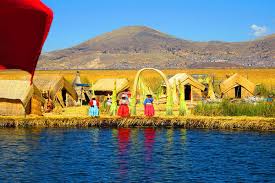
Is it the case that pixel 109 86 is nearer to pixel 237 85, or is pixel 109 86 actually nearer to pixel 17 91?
pixel 237 85

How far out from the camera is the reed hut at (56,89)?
108ft

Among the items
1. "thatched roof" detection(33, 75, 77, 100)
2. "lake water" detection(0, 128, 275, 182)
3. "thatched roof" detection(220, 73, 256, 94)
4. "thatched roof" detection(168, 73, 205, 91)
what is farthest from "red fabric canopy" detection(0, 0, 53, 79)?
"thatched roof" detection(220, 73, 256, 94)

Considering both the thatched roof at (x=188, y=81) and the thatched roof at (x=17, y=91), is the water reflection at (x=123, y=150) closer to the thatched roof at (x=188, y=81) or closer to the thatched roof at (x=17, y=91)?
the thatched roof at (x=17, y=91)

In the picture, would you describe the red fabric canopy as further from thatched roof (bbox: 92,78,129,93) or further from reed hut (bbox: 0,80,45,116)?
thatched roof (bbox: 92,78,129,93)

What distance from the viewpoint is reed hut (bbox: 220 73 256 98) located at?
39.2 meters

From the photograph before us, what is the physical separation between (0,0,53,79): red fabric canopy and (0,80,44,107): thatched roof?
931 inches

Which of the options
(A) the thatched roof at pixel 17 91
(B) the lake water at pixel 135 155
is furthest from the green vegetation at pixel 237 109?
(A) the thatched roof at pixel 17 91

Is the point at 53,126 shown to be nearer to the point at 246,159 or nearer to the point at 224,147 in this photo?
the point at 224,147

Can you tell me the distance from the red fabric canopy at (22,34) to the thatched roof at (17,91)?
23.6 metres

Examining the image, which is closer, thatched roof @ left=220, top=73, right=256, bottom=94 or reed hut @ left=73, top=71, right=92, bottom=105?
reed hut @ left=73, top=71, right=92, bottom=105

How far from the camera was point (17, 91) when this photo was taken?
2734cm

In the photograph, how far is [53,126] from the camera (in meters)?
23.9

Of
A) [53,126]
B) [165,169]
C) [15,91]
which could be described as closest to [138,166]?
[165,169]

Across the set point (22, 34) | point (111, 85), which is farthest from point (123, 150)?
point (111, 85)
